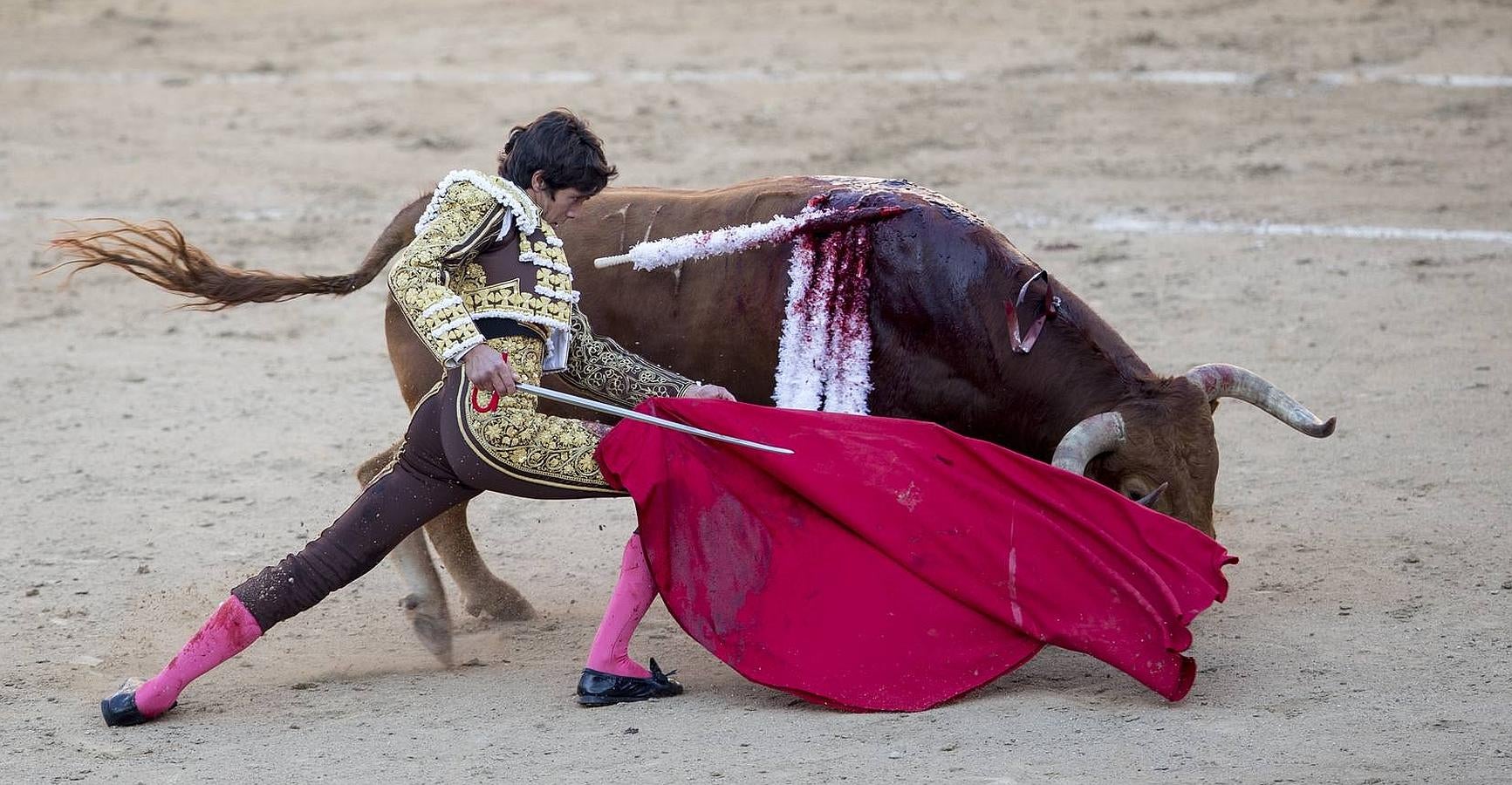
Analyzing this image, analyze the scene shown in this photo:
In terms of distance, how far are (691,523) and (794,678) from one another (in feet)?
1.35

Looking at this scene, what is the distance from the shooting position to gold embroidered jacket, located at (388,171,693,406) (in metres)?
3.65

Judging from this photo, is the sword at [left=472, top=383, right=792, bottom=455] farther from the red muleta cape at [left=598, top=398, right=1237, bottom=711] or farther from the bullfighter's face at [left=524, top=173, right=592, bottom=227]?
the bullfighter's face at [left=524, top=173, right=592, bottom=227]

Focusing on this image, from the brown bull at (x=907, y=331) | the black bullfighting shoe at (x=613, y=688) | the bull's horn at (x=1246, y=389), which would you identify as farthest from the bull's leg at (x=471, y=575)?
the bull's horn at (x=1246, y=389)

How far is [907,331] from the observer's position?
14.8 feet

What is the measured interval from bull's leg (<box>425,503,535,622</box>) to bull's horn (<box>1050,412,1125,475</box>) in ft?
5.17

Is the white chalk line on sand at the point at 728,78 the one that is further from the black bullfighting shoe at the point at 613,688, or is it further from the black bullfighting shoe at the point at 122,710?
the black bullfighting shoe at the point at 122,710

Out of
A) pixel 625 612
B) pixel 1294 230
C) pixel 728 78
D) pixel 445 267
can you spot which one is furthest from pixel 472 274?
pixel 728 78

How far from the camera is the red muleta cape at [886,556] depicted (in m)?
3.86

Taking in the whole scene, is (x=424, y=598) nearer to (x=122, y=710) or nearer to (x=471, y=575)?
(x=471, y=575)

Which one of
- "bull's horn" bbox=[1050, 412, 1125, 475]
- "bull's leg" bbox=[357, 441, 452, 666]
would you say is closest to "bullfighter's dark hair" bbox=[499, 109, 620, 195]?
"bull's leg" bbox=[357, 441, 452, 666]

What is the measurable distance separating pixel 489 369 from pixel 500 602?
1405 millimetres

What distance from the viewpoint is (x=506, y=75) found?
37.4 ft

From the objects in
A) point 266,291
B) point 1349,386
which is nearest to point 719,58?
point 1349,386

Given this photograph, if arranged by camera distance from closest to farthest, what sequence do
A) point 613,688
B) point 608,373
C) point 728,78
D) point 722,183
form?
point 613,688 < point 608,373 < point 722,183 < point 728,78
